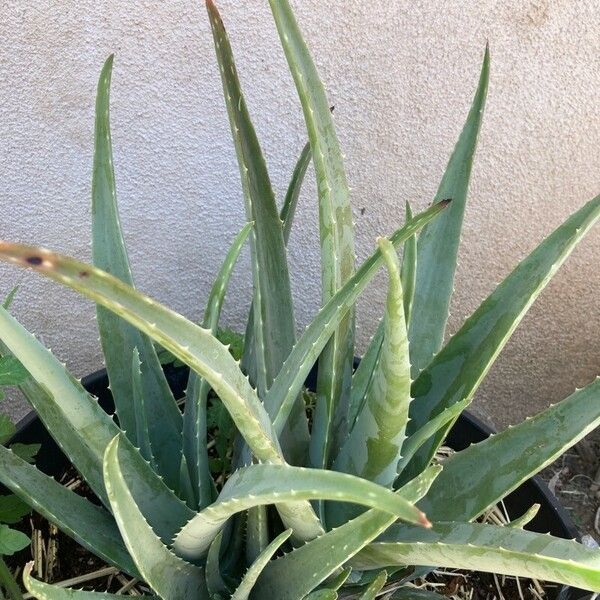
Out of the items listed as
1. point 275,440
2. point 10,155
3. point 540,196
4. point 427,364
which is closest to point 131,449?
point 275,440

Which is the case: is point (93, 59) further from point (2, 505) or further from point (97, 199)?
point (2, 505)

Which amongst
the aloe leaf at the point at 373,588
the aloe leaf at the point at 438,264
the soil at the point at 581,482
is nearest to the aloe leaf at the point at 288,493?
the aloe leaf at the point at 373,588

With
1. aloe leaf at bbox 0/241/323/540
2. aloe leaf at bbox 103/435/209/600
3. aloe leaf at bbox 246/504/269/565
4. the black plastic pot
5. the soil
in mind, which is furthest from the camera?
the soil

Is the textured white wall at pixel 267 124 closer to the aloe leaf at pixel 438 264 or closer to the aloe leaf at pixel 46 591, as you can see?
the aloe leaf at pixel 438 264

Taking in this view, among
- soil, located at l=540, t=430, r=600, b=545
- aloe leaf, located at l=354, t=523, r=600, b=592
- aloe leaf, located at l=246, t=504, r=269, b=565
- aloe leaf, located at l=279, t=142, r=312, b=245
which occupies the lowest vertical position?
soil, located at l=540, t=430, r=600, b=545

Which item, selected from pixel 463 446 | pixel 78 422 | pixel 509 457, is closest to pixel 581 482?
pixel 463 446

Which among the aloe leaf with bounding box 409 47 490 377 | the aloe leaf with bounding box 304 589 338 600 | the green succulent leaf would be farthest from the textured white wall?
the aloe leaf with bounding box 304 589 338 600

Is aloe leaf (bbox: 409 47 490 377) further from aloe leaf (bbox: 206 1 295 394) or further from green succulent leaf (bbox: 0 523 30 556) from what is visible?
green succulent leaf (bbox: 0 523 30 556)
